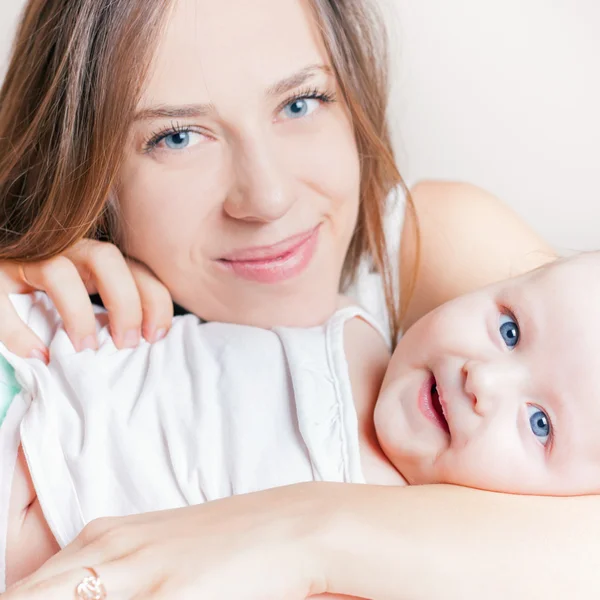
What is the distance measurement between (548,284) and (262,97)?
1.70 feet

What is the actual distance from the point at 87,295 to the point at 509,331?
672 millimetres

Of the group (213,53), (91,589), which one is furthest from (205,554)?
(213,53)

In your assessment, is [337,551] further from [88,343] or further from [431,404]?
[88,343]

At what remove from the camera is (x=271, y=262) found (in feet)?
4.89

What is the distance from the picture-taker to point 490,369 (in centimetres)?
122

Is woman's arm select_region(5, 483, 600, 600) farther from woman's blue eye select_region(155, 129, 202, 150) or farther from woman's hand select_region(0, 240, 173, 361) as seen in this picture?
woman's blue eye select_region(155, 129, 202, 150)

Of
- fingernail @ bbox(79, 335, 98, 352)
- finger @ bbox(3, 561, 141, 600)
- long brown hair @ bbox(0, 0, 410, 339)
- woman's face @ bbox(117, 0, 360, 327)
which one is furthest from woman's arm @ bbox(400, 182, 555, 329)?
finger @ bbox(3, 561, 141, 600)

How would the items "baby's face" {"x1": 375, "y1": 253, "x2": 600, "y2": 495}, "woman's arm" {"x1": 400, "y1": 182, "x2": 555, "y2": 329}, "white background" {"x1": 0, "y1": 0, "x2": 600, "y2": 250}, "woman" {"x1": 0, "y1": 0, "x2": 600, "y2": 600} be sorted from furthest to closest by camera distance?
1. "white background" {"x1": 0, "y1": 0, "x2": 600, "y2": 250}
2. "woman's arm" {"x1": 400, "y1": 182, "x2": 555, "y2": 329}
3. "baby's face" {"x1": 375, "y1": 253, "x2": 600, "y2": 495}
4. "woman" {"x1": 0, "y1": 0, "x2": 600, "y2": 600}

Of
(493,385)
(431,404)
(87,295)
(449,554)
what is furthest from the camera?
(87,295)

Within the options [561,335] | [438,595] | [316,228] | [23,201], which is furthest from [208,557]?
[23,201]

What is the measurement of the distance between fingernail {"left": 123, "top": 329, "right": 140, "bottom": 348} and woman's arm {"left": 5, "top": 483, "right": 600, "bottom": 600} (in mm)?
416

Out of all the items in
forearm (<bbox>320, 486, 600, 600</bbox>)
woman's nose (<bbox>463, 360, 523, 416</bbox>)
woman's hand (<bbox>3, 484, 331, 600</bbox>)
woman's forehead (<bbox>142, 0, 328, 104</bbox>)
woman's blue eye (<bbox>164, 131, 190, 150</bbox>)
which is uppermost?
woman's forehead (<bbox>142, 0, 328, 104</bbox>)

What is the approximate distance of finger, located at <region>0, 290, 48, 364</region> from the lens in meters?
1.37

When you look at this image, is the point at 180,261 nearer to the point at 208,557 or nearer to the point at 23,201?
the point at 23,201
